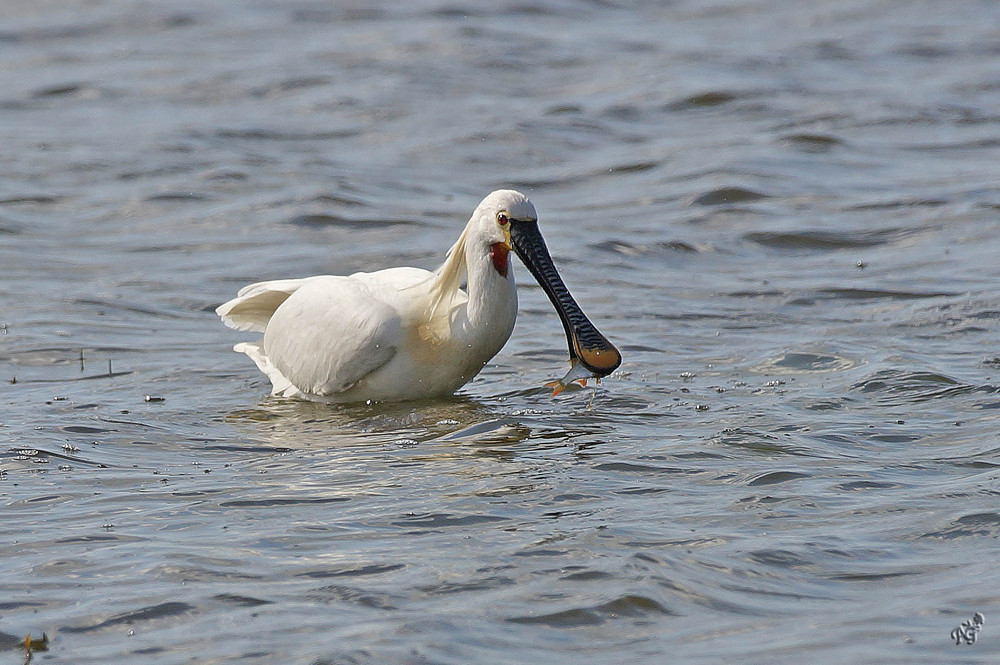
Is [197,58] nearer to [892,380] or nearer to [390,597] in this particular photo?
[892,380]

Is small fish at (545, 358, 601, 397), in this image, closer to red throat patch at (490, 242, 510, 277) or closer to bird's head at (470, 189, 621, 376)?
bird's head at (470, 189, 621, 376)

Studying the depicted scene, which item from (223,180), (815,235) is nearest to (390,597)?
(815,235)

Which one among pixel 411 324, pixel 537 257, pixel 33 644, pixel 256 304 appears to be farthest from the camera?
pixel 256 304

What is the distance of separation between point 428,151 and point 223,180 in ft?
6.71

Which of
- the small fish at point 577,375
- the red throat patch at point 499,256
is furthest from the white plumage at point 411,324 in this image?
the small fish at point 577,375

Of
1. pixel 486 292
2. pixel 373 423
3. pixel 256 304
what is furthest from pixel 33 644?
pixel 256 304

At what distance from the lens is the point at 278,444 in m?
7.09

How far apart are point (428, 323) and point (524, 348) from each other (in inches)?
56.4

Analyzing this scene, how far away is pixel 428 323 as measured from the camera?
25.4ft

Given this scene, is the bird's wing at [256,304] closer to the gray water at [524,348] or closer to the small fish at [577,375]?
the gray water at [524,348]

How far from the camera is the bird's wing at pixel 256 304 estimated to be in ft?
27.7

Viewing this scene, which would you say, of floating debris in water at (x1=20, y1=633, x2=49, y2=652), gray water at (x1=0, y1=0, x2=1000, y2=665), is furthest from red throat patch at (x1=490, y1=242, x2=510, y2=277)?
floating debris in water at (x1=20, y1=633, x2=49, y2=652)

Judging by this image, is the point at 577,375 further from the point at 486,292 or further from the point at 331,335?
the point at 331,335

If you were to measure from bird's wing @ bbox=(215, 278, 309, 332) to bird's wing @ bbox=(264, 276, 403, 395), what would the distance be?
121 millimetres
